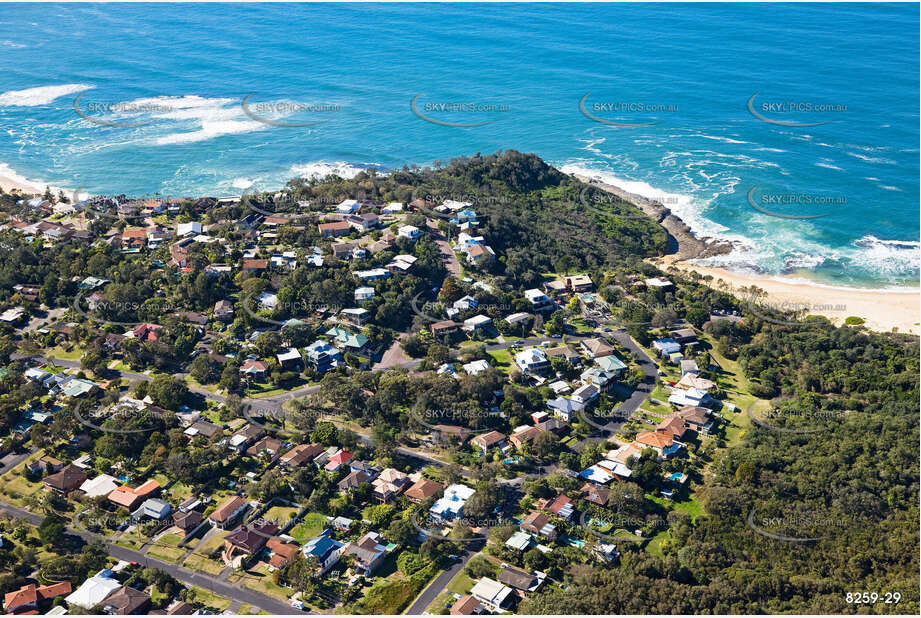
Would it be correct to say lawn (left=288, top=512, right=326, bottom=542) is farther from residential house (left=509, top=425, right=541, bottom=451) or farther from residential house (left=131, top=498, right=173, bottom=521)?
residential house (left=509, top=425, right=541, bottom=451)

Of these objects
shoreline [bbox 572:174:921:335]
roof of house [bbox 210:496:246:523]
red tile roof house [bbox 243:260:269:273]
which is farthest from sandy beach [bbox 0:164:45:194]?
shoreline [bbox 572:174:921:335]

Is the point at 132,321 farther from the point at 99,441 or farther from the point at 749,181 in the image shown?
the point at 749,181

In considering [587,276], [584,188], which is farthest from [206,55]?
[587,276]

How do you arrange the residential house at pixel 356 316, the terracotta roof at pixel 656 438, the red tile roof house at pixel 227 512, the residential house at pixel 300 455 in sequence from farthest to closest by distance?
the residential house at pixel 356 316
the terracotta roof at pixel 656 438
the residential house at pixel 300 455
the red tile roof house at pixel 227 512

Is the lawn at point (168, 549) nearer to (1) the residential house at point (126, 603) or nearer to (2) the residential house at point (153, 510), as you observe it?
(2) the residential house at point (153, 510)

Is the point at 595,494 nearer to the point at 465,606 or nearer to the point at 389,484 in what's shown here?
the point at 465,606

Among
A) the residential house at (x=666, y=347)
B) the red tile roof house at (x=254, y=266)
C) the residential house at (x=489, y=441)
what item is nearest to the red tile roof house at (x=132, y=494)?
the residential house at (x=489, y=441)
